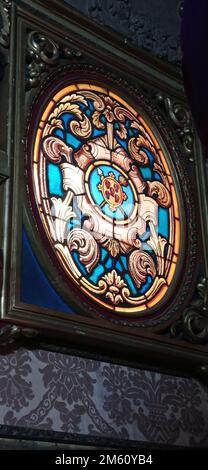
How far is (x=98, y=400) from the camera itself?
10.7ft

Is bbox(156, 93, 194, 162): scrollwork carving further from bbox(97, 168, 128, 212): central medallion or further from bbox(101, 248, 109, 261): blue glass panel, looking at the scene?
bbox(101, 248, 109, 261): blue glass panel

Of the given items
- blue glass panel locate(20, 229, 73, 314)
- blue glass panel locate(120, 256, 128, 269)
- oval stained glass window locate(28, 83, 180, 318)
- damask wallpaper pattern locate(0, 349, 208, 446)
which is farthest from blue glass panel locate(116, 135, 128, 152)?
damask wallpaper pattern locate(0, 349, 208, 446)

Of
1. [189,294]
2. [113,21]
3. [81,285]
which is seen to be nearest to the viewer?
[81,285]

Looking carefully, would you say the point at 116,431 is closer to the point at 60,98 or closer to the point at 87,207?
the point at 87,207

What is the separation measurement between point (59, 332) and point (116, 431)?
56cm

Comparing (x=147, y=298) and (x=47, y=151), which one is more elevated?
(x=47, y=151)

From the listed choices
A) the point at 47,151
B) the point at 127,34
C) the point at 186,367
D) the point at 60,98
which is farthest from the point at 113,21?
the point at 186,367

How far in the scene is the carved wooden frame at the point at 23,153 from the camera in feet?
10.5

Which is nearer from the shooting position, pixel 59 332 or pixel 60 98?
Result: pixel 59 332

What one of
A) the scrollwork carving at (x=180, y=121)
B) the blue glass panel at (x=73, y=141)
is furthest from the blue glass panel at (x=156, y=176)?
the blue glass panel at (x=73, y=141)

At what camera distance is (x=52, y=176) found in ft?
12.0

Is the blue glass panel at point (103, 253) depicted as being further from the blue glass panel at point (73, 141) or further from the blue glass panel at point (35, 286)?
the blue glass panel at point (73, 141)

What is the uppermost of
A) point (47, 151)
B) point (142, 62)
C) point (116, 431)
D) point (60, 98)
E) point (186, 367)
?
point (142, 62)

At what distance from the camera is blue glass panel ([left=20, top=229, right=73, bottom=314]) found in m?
3.22
